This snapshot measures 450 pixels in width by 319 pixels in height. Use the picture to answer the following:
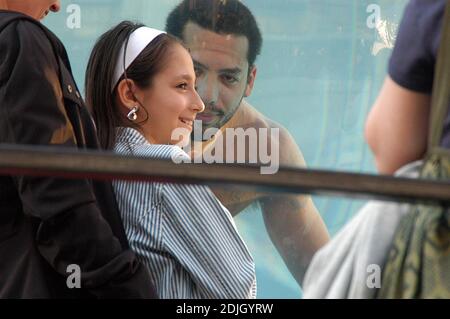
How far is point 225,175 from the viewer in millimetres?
1463

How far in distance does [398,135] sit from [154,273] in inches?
28.5

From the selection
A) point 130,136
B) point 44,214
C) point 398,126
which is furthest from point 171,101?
point 398,126

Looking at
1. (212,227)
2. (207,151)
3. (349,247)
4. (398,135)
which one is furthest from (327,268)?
(207,151)

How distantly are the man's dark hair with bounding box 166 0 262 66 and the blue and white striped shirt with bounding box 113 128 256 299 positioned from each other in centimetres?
105

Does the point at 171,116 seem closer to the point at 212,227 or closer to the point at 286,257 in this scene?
the point at 212,227

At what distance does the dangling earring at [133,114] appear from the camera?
8.33 feet

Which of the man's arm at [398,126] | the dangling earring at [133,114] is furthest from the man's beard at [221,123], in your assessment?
the man's arm at [398,126]

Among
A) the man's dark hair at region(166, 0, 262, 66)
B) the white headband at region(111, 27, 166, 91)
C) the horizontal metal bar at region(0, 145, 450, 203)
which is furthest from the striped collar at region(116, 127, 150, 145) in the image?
the horizontal metal bar at region(0, 145, 450, 203)

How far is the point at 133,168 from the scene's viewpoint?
57.4 inches

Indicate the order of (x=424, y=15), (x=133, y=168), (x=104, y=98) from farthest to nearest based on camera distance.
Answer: (x=104, y=98) → (x=424, y=15) → (x=133, y=168)

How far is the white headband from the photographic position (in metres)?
2.58

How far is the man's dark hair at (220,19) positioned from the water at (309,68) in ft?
0.07

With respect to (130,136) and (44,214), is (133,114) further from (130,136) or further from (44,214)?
(44,214)

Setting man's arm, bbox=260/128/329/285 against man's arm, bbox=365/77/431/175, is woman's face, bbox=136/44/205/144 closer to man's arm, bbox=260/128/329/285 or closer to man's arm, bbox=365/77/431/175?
man's arm, bbox=260/128/329/285
